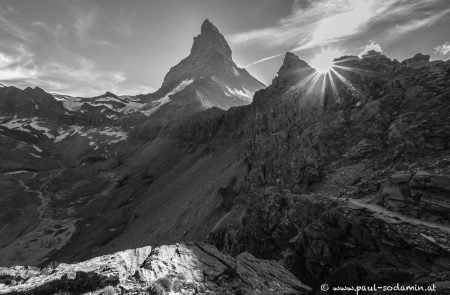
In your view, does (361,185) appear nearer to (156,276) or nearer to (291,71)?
(156,276)

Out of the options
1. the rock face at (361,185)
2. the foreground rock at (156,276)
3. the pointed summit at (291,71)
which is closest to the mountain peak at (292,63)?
the pointed summit at (291,71)

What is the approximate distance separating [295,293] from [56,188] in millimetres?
168926

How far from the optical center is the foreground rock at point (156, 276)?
15078 millimetres

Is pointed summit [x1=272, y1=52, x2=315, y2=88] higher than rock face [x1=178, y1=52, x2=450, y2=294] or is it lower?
higher

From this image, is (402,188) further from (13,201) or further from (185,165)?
(13,201)

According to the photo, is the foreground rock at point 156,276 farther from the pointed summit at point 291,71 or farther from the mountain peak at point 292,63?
the mountain peak at point 292,63

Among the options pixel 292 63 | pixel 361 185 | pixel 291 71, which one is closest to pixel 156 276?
pixel 361 185

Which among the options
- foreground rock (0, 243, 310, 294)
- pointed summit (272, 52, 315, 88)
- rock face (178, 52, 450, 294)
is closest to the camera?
foreground rock (0, 243, 310, 294)

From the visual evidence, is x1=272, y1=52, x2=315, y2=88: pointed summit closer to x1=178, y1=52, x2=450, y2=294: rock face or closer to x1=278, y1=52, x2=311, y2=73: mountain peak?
x1=278, y1=52, x2=311, y2=73: mountain peak

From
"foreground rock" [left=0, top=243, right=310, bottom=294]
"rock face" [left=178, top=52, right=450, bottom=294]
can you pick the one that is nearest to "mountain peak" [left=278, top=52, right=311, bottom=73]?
"rock face" [left=178, top=52, right=450, bottom=294]

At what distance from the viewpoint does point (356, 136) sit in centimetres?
4138

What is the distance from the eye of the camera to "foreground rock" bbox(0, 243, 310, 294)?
15.1m

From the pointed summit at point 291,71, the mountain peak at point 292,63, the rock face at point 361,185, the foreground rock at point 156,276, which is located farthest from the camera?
the mountain peak at point 292,63

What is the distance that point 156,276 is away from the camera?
15.9 meters
